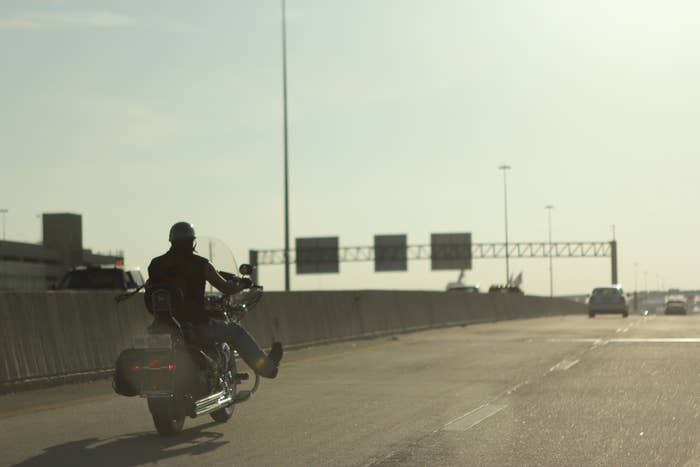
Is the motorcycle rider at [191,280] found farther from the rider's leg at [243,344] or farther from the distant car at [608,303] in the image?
the distant car at [608,303]

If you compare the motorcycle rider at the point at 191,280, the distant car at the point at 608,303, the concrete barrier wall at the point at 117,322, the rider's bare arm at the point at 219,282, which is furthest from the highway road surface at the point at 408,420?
the distant car at the point at 608,303

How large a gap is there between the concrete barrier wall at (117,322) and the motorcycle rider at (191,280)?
15.3 feet

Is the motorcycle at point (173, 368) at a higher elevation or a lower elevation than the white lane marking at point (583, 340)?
higher

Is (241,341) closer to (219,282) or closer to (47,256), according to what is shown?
(219,282)

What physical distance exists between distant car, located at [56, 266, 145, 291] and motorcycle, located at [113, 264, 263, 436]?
51.5 ft

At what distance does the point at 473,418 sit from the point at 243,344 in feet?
7.88

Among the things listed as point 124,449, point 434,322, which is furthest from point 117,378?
point 434,322

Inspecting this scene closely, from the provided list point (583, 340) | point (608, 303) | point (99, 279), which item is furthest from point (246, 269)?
point (608, 303)

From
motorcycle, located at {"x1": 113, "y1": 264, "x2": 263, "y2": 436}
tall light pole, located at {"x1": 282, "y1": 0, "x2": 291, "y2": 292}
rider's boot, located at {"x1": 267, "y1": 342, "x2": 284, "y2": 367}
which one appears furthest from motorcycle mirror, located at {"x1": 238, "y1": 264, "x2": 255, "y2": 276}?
tall light pole, located at {"x1": 282, "y1": 0, "x2": 291, "y2": 292}

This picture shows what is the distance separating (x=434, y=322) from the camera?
34.9 meters

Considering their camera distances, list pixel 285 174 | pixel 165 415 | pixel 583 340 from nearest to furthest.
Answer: pixel 165 415, pixel 583 340, pixel 285 174

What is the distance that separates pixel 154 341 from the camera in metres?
9.27

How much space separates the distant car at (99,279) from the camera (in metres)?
25.6

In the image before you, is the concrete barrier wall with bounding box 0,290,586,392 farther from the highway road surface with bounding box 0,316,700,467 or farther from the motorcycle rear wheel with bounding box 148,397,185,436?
the motorcycle rear wheel with bounding box 148,397,185,436
